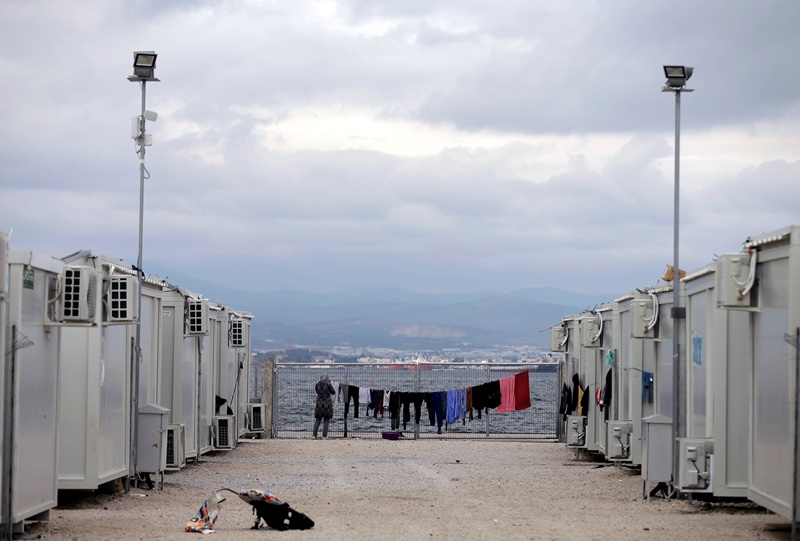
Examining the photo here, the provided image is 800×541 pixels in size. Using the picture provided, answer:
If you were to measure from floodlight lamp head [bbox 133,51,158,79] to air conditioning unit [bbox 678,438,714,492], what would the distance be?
8.90m

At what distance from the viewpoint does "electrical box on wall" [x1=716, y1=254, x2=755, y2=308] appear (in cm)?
1202

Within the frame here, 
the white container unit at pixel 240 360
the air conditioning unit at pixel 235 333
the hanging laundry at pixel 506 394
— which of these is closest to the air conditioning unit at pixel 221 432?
the white container unit at pixel 240 360

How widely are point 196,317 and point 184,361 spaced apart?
0.84 m

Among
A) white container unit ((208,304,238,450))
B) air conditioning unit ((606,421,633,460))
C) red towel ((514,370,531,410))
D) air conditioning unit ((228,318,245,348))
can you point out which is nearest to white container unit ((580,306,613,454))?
air conditioning unit ((606,421,633,460))

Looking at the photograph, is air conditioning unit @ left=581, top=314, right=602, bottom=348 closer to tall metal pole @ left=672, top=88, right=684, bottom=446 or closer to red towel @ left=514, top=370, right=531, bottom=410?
tall metal pole @ left=672, top=88, right=684, bottom=446

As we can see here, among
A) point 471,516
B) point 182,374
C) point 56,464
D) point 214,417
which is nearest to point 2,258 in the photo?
point 56,464

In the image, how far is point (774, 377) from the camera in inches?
453

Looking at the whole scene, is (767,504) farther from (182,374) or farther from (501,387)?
(501,387)

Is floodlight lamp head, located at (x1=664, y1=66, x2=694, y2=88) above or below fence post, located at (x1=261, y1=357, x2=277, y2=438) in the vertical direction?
above

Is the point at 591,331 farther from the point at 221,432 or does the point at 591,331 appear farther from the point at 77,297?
the point at 77,297

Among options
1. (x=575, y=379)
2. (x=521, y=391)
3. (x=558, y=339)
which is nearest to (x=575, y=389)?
(x=575, y=379)

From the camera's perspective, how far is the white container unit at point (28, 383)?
10805mm

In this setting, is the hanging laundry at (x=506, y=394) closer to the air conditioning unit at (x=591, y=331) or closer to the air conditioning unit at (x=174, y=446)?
the air conditioning unit at (x=591, y=331)

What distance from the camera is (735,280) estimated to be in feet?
39.4
